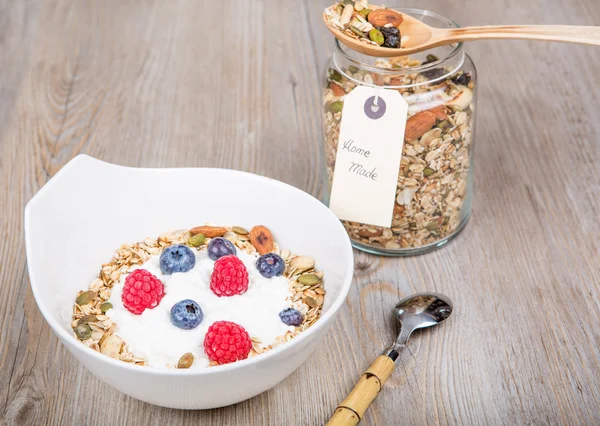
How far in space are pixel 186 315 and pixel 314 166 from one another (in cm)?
48

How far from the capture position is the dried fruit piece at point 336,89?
93cm

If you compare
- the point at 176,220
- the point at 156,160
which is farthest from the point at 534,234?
the point at 156,160

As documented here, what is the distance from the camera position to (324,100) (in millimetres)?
974

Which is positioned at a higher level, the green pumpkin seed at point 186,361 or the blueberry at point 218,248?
the green pumpkin seed at point 186,361

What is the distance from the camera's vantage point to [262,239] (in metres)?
0.90

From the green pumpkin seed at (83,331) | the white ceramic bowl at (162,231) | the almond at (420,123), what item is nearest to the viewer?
the white ceramic bowl at (162,231)

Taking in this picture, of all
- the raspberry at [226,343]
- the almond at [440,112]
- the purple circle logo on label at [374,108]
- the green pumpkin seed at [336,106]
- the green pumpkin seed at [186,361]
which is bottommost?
the green pumpkin seed at [186,361]

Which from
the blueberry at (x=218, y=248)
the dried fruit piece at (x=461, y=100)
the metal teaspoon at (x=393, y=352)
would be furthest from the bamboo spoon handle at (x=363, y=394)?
the dried fruit piece at (x=461, y=100)

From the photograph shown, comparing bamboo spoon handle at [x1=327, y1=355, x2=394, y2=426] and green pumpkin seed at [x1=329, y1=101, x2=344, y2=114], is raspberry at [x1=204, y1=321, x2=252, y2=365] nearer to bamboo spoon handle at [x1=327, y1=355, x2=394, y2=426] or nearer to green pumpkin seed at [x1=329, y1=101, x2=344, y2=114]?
bamboo spoon handle at [x1=327, y1=355, x2=394, y2=426]

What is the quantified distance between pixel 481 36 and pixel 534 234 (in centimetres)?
31

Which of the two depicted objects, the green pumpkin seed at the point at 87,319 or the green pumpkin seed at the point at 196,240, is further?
the green pumpkin seed at the point at 196,240

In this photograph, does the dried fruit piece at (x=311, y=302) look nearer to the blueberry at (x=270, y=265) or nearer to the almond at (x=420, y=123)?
the blueberry at (x=270, y=265)

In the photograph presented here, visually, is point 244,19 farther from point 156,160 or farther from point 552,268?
point 552,268

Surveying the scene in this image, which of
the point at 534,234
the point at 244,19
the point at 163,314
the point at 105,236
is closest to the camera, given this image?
the point at 163,314
